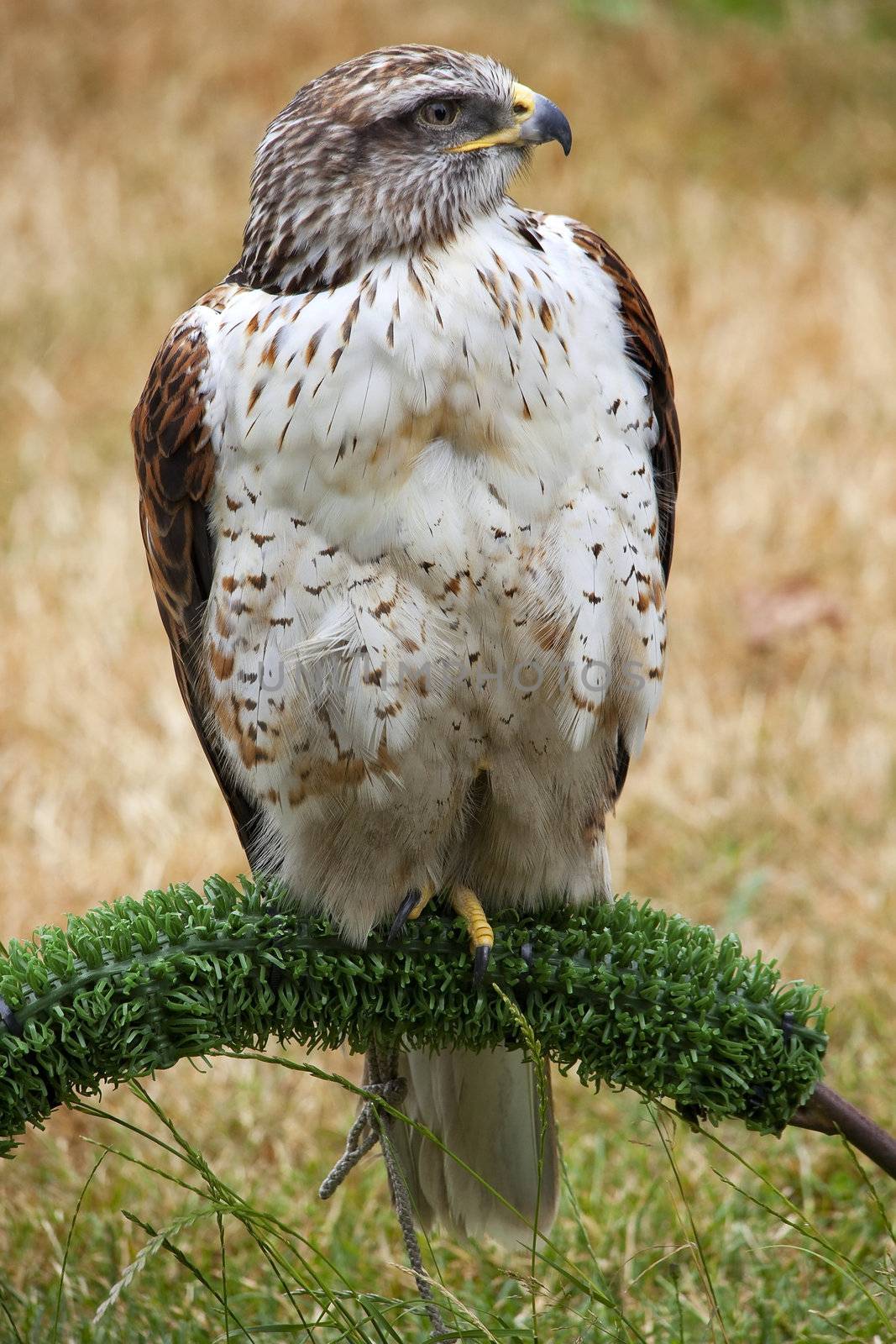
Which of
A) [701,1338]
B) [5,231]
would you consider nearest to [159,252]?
[5,231]

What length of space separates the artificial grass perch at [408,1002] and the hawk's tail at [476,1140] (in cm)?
24

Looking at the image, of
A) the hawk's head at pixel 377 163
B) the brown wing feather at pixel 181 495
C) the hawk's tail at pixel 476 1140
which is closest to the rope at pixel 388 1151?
the hawk's tail at pixel 476 1140

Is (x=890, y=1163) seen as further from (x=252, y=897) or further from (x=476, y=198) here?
(x=476, y=198)

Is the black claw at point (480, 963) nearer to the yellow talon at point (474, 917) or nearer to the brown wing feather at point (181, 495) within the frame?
the yellow talon at point (474, 917)

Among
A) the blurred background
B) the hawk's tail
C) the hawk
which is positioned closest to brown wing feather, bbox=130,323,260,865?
the hawk

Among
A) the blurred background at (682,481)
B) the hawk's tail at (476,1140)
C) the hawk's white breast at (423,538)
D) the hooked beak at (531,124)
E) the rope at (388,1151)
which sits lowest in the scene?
the rope at (388,1151)

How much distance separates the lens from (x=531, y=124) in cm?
Answer: 234

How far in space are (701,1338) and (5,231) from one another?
277 inches

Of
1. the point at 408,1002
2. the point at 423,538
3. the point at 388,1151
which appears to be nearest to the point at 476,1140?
the point at 408,1002

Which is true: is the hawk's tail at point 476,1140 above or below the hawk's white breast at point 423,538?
below

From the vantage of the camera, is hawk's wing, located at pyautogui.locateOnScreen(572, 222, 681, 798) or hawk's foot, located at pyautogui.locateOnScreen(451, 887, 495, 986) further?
hawk's wing, located at pyautogui.locateOnScreen(572, 222, 681, 798)

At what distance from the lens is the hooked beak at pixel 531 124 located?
233cm

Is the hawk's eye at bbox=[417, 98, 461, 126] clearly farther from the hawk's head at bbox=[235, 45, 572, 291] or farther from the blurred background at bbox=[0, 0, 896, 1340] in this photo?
the blurred background at bbox=[0, 0, 896, 1340]

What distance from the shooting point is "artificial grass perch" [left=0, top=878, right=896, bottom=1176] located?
2.09 m
